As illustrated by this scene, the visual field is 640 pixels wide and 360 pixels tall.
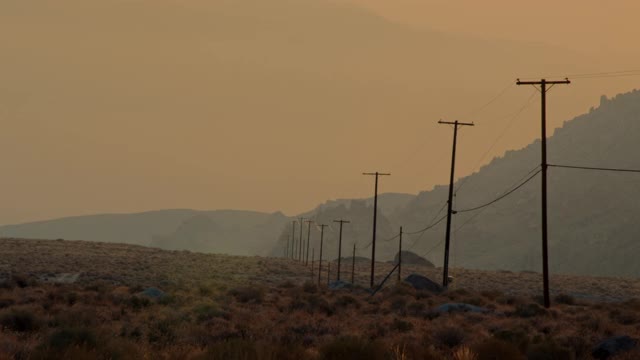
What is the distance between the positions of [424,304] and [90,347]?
2853 centimetres

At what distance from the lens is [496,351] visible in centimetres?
1941

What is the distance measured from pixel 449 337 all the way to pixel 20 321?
12.3 meters

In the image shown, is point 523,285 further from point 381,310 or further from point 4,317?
point 4,317

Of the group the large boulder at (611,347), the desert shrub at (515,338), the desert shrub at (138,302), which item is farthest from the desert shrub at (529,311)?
the desert shrub at (138,302)

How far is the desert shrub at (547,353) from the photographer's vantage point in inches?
787

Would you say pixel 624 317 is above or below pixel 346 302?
above

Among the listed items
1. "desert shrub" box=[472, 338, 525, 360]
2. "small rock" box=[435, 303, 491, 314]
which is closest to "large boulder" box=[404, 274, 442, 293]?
"small rock" box=[435, 303, 491, 314]

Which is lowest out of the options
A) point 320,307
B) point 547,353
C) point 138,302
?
point 138,302

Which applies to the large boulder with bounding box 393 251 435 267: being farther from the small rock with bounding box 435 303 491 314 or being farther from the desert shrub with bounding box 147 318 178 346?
the desert shrub with bounding box 147 318 178 346

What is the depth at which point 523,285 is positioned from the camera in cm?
9969

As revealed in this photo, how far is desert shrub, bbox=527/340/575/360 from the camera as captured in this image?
20.0 metres

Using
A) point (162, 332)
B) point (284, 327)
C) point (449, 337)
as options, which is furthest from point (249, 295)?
point (449, 337)

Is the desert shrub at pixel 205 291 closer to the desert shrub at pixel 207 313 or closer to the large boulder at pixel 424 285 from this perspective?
the desert shrub at pixel 207 313

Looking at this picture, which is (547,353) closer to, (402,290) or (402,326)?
(402,326)
